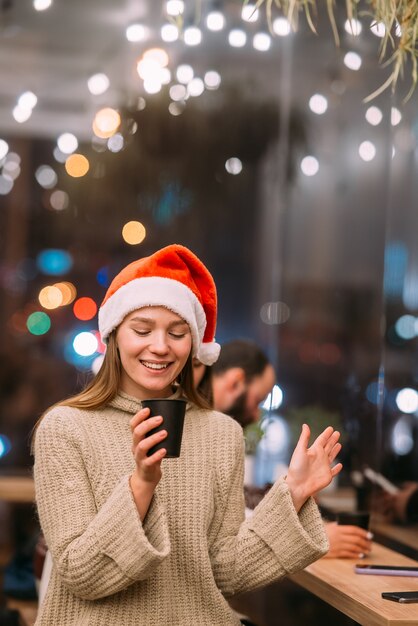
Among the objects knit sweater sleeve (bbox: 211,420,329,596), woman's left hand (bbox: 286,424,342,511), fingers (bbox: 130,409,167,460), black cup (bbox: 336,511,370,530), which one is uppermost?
fingers (bbox: 130,409,167,460)

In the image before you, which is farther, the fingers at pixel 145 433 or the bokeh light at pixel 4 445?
the bokeh light at pixel 4 445

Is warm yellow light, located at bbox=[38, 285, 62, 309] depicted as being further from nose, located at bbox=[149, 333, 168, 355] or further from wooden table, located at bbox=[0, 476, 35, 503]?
nose, located at bbox=[149, 333, 168, 355]

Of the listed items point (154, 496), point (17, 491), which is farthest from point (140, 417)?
point (17, 491)

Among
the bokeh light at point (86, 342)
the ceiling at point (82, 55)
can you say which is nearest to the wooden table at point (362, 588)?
the bokeh light at point (86, 342)

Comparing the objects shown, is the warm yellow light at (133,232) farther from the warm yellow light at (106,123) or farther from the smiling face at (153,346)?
the smiling face at (153,346)

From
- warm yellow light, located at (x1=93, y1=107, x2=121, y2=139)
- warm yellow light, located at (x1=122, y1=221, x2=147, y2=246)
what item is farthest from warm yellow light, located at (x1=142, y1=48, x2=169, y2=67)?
warm yellow light, located at (x1=122, y1=221, x2=147, y2=246)

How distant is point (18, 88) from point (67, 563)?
13.2 feet

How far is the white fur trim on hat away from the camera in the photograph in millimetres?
2090

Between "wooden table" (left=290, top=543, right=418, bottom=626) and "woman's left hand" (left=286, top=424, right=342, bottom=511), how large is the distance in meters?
0.29

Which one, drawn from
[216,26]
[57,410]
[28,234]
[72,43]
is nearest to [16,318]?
[28,234]

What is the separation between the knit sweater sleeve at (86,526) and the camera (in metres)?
1.86

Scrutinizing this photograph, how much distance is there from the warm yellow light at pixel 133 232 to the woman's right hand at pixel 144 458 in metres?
3.81

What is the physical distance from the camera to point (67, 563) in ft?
6.24

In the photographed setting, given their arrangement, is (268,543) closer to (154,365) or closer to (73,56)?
(154,365)
